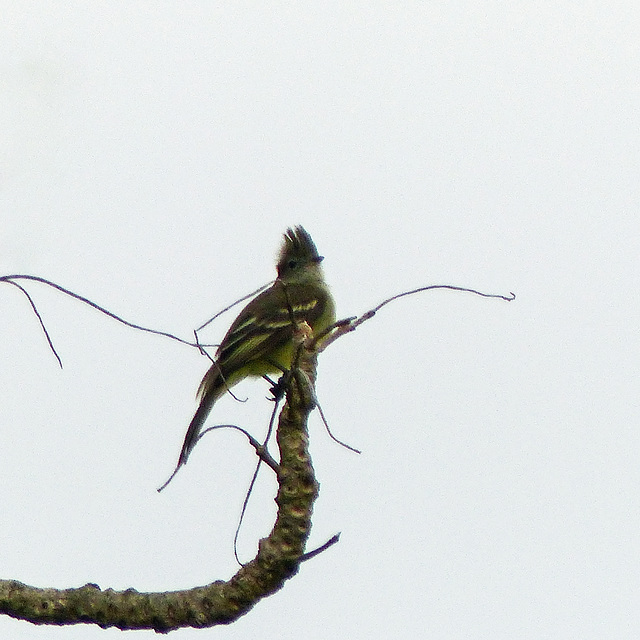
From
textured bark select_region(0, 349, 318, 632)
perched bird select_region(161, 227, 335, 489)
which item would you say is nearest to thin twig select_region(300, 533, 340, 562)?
textured bark select_region(0, 349, 318, 632)

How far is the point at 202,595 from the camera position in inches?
136

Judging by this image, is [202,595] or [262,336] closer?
[202,595]

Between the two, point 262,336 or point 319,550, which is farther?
point 262,336

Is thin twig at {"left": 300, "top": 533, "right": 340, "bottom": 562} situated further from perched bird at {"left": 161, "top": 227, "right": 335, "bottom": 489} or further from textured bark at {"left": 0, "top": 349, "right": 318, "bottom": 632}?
perched bird at {"left": 161, "top": 227, "right": 335, "bottom": 489}

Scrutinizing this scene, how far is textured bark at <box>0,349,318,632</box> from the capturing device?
339 centimetres

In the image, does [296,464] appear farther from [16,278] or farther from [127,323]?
[16,278]

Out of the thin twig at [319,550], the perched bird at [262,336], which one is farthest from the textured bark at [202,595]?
the perched bird at [262,336]

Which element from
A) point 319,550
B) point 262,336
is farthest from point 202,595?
point 262,336

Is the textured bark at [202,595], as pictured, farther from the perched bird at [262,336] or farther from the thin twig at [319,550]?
the perched bird at [262,336]

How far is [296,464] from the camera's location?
3.65m

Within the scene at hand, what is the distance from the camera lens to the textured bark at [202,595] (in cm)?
339

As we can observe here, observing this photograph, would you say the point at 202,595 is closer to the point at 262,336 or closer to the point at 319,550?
the point at 319,550

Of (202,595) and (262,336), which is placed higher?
(262,336)

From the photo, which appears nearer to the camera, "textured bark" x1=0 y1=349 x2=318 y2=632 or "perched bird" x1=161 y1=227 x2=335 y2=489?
"textured bark" x1=0 y1=349 x2=318 y2=632
